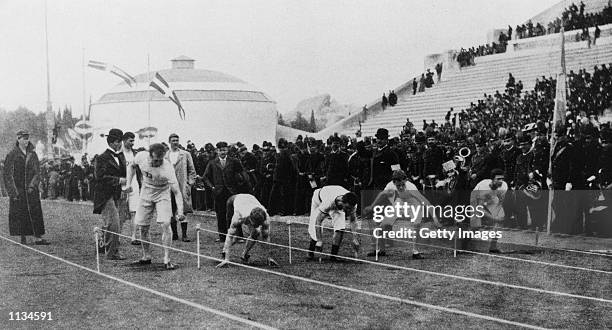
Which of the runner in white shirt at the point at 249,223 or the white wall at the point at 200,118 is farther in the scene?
the white wall at the point at 200,118

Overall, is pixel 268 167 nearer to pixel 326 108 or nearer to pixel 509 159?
pixel 509 159

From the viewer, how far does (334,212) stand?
1079 cm

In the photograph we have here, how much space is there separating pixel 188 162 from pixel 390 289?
625cm

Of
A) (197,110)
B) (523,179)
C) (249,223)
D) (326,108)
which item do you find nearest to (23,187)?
(249,223)

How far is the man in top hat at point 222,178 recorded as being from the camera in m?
12.7

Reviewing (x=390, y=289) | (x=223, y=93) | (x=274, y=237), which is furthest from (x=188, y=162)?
(x=223, y=93)

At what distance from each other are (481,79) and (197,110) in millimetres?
10555

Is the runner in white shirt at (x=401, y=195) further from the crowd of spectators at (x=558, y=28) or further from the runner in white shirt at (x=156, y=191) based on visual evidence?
the crowd of spectators at (x=558, y=28)

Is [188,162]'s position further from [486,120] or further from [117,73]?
[486,120]

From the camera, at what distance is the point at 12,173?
1258cm

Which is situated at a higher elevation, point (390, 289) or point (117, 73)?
point (117, 73)

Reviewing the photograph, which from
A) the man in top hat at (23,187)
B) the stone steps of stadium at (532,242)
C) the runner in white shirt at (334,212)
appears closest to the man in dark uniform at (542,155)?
the stone steps of stadium at (532,242)

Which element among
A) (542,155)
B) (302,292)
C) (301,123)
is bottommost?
(302,292)

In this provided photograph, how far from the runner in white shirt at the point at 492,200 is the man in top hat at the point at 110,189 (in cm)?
509
